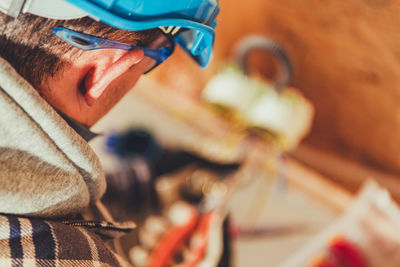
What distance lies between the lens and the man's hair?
0.30 meters

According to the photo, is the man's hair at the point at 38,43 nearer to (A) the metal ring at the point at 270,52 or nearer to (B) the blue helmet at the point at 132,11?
(B) the blue helmet at the point at 132,11

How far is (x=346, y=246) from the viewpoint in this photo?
0.79m

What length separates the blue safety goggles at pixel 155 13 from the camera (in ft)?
0.97

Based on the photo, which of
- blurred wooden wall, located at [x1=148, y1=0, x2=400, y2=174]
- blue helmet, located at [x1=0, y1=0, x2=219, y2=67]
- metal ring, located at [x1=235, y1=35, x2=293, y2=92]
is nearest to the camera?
blue helmet, located at [x1=0, y1=0, x2=219, y2=67]

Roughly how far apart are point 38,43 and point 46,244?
0.17m

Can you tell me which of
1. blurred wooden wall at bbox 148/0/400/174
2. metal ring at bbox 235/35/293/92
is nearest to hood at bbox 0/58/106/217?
blurred wooden wall at bbox 148/0/400/174

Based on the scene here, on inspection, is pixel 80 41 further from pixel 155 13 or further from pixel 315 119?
pixel 315 119

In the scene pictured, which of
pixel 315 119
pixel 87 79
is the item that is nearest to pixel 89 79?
pixel 87 79

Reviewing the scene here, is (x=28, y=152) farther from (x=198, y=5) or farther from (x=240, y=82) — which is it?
(x=240, y=82)

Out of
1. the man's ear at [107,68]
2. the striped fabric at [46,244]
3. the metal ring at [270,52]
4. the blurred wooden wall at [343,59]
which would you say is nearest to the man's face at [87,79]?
the man's ear at [107,68]

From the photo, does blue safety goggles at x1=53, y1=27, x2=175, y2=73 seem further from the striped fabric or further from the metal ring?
the metal ring

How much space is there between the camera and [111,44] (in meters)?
0.33

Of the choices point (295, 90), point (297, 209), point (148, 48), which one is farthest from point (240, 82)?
point (148, 48)

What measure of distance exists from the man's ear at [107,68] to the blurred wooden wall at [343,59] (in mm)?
324
